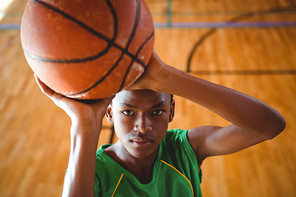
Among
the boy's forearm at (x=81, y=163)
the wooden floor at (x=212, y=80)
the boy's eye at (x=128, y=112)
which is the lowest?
the boy's forearm at (x=81, y=163)

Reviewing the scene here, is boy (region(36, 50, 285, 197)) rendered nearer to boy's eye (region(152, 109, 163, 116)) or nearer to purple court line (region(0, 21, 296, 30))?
boy's eye (region(152, 109, 163, 116))

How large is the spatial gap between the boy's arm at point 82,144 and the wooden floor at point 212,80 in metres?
1.53

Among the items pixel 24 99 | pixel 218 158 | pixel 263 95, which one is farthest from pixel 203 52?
pixel 24 99

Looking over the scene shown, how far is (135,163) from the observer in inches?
43.6

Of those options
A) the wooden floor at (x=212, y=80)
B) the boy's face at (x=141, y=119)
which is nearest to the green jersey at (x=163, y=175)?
the boy's face at (x=141, y=119)

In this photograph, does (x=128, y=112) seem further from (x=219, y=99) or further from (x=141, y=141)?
(x=219, y=99)

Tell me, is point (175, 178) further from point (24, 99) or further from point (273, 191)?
point (24, 99)

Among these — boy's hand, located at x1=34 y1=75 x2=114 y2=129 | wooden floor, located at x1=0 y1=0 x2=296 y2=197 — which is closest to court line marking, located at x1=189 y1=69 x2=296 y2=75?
wooden floor, located at x1=0 y1=0 x2=296 y2=197

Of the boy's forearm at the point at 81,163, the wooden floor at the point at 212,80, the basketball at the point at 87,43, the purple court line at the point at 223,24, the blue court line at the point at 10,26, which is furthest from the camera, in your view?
the blue court line at the point at 10,26

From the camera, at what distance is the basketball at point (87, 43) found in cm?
65

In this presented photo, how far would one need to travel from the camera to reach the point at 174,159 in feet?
3.87

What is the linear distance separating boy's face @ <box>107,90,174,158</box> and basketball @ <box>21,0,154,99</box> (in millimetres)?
223

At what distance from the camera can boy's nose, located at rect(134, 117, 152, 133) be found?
958mm

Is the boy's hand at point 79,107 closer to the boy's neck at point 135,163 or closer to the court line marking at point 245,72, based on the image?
the boy's neck at point 135,163
